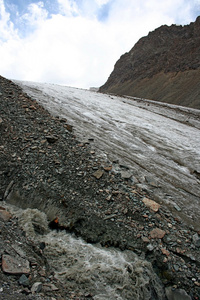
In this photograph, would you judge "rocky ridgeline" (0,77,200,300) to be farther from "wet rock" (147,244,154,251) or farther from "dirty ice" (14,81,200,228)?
"dirty ice" (14,81,200,228)

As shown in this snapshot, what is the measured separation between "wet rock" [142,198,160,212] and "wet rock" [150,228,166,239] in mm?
606

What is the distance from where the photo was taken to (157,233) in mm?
4652

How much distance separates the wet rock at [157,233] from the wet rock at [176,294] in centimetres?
99

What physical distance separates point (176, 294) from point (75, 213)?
8.64ft

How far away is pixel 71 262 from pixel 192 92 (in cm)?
4126

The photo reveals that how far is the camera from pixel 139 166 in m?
7.59

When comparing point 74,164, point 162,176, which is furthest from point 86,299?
point 162,176

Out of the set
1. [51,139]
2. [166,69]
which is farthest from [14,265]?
[166,69]

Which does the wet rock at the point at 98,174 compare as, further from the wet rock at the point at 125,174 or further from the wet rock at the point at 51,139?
the wet rock at the point at 51,139

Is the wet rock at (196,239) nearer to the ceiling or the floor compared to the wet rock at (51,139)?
nearer to the floor

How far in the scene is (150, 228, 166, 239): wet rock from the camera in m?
4.59

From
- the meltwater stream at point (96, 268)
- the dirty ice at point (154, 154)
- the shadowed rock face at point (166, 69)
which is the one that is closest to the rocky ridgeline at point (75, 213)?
the meltwater stream at point (96, 268)

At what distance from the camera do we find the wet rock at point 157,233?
4590 millimetres

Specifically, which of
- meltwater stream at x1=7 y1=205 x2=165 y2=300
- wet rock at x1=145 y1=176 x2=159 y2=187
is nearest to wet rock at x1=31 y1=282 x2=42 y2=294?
meltwater stream at x1=7 y1=205 x2=165 y2=300
